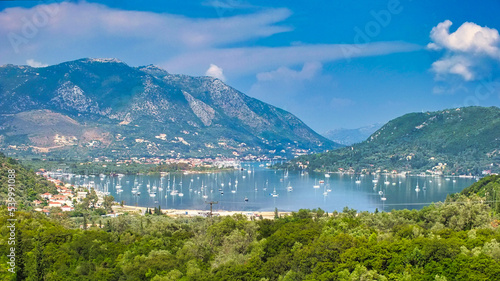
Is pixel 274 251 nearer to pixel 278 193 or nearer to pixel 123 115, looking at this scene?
pixel 278 193

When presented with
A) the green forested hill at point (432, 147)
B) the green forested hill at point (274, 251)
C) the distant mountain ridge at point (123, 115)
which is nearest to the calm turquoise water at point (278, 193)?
the green forested hill at point (432, 147)

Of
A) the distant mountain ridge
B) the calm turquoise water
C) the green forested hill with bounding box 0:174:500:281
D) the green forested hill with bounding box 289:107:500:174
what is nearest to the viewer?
the green forested hill with bounding box 0:174:500:281

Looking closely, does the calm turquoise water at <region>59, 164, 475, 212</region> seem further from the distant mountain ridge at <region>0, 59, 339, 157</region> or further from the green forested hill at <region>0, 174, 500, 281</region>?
the distant mountain ridge at <region>0, 59, 339, 157</region>

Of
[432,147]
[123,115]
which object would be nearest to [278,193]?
[432,147]

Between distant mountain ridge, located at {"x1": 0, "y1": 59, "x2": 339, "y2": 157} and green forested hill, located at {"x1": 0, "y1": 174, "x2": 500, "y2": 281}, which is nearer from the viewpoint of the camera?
green forested hill, located at {"x1": 0, "y1": 174, "x2": 500, "y2": 281}

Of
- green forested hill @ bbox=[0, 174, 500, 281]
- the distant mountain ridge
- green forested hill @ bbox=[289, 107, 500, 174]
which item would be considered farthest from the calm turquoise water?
the distant mountain ridge

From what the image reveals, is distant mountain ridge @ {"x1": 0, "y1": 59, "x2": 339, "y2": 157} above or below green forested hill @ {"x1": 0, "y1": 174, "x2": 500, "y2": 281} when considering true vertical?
above

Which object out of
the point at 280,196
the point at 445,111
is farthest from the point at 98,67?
the point at 280,196

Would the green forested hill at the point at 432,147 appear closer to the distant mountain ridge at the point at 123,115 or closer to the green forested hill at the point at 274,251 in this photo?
the distant mountain ridge at the point at 123,115
